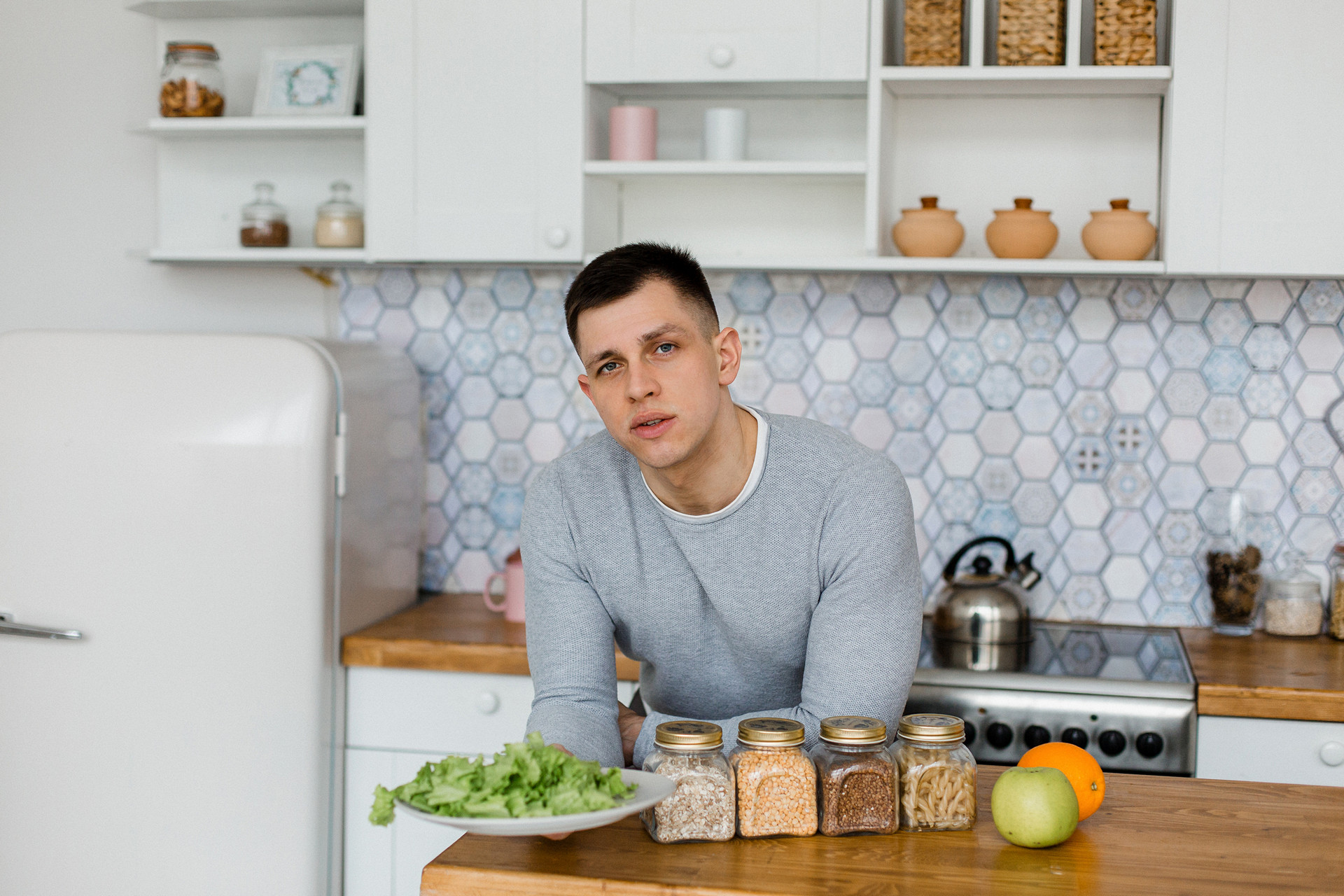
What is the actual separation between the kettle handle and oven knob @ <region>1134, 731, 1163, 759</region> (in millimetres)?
506

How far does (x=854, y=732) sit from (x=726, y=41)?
166cm

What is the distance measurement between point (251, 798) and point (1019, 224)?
1944 mm

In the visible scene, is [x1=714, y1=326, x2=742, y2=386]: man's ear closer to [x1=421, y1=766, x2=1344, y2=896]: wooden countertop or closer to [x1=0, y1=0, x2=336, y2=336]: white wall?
[x1=421, y1=766, x2=1344, y2=896]: wooden countertop

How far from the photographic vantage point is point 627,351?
60.8 inches

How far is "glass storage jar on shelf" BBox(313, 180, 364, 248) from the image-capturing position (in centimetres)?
275

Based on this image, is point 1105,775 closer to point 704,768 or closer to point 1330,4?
point 704,768

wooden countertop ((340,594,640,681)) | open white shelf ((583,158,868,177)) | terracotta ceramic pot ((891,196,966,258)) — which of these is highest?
open white shelf ((583,158,868,177))

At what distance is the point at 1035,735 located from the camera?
89.7 inches

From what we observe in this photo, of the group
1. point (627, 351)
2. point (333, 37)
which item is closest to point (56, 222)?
point (333, 37)

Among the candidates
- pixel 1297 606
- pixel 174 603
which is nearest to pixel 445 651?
pixel 174 603

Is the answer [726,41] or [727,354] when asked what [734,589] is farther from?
[726,41]

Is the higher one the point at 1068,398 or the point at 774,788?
the point at 1068,398

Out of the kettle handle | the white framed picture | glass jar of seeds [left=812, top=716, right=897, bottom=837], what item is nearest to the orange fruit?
glass jar of seeds [left=812, top=716, right=897, bottom=837]

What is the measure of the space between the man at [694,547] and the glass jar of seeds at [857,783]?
207mm
